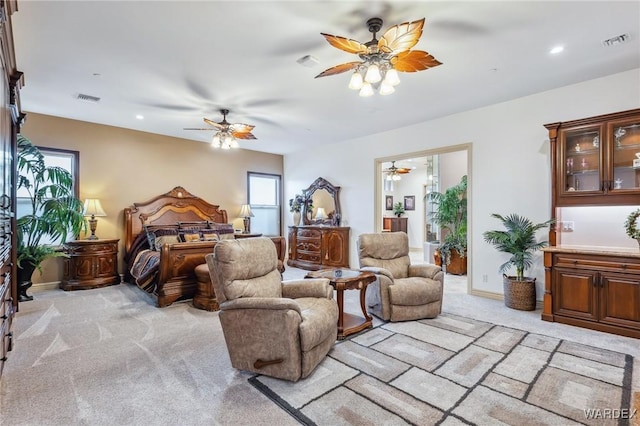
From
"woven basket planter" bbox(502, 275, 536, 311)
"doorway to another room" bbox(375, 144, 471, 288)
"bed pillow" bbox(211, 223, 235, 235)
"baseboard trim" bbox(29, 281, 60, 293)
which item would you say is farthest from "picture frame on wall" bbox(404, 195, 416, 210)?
"baseboard trim" bbox(29, 281, 60, 293)

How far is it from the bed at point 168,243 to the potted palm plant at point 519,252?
4138 mm

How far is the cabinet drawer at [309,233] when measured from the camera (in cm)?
699

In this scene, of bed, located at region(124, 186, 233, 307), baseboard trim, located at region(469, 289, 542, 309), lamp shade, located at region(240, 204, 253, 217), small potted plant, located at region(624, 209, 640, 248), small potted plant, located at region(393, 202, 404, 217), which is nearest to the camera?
small potted plant, located at region(624, 209, 640, 248)

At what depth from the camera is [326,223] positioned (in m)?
7.30

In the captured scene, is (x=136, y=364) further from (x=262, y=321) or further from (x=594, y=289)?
(x=594, y=289)

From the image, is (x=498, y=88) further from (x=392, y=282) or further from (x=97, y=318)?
(x=97, y=318)

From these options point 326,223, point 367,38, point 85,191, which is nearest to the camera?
point 367,38

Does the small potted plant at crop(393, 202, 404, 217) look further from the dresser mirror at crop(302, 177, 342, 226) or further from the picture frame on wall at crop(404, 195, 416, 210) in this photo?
the dresser mirror at crop(302, 177, 342, 226)

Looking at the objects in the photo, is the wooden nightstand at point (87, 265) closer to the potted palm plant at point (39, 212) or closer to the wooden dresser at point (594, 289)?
the potted palm plant at point (39, 212)

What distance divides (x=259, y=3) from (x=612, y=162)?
4.06 meters

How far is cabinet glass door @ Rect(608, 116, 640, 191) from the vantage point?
11.4ft

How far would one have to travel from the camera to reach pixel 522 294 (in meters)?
4.16

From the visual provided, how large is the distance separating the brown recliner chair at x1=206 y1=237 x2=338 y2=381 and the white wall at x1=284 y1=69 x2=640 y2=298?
2.85 metres

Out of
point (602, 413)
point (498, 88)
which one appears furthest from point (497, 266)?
point (602, 413)
